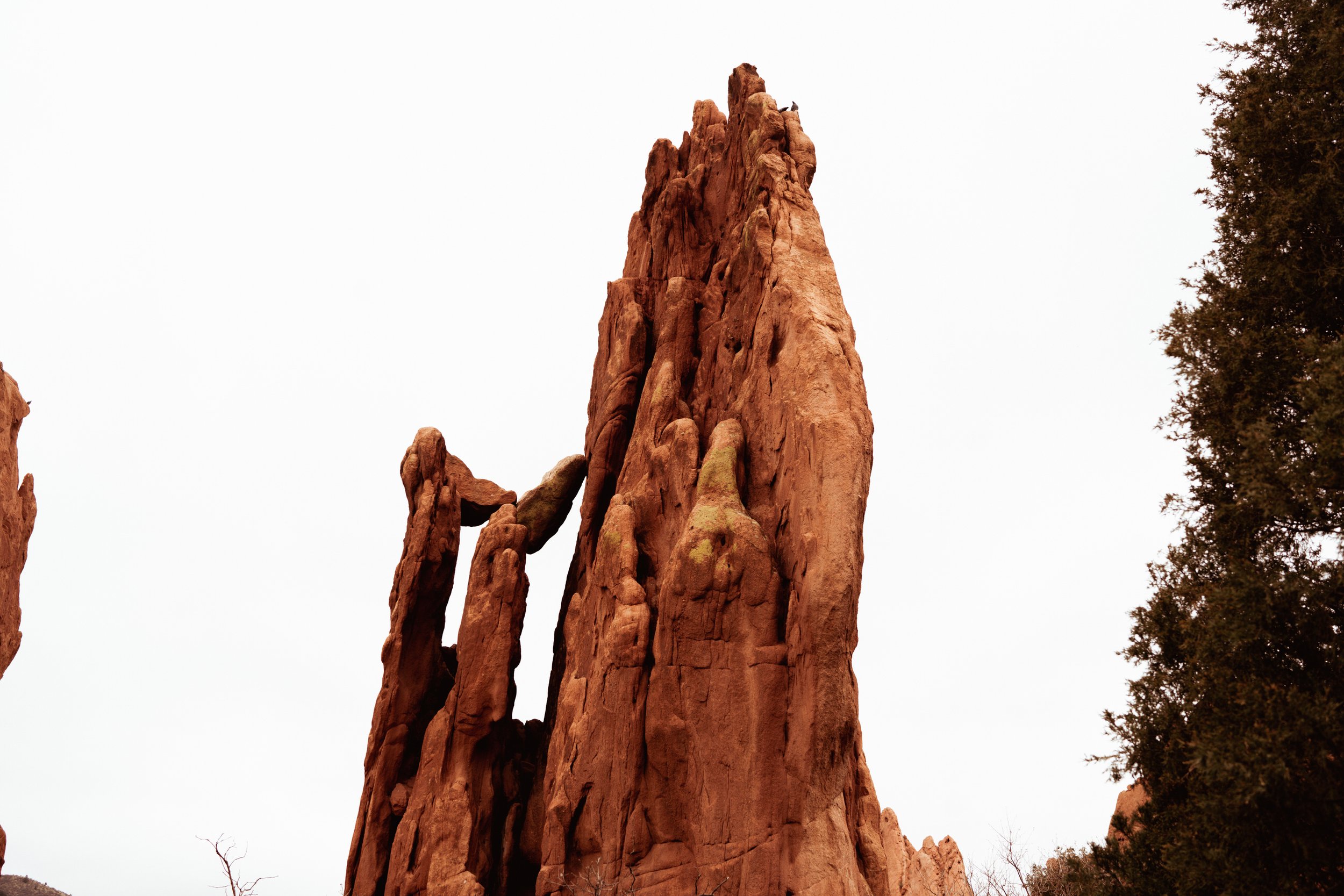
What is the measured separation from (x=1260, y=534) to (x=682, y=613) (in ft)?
39.9

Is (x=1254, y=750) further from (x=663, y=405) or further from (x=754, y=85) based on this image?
(x=754, y=85)

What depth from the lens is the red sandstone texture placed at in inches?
879

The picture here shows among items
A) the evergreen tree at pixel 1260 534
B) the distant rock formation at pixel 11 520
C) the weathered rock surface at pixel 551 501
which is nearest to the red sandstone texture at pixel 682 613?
the weathered rock surface at pixel 551 501

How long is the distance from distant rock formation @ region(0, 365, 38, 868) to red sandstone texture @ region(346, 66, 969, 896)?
12848 mm

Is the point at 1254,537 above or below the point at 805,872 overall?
above

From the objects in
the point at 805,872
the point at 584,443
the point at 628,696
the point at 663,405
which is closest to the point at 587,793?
the point at 628,696

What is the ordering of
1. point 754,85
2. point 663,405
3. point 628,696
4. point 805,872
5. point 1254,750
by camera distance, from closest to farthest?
point 1254,750, point 805,872, point 628,696, point 663,405, point 754,85

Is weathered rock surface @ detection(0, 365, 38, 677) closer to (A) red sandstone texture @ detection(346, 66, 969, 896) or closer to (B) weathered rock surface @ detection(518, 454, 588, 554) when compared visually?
(A) red sandstone texture @ detection(346, 66, 969, 896)

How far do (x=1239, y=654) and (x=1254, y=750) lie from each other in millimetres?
1942

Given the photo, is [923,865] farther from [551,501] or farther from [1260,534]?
[1260,534]

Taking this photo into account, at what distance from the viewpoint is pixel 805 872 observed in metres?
21.1

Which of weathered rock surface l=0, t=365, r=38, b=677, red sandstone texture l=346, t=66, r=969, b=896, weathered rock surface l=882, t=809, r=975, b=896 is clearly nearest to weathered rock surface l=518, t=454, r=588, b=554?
red sandstone texture l=346, t=66, r=969, b=896

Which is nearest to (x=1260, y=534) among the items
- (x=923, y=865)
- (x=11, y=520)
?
(x=923, y=865)

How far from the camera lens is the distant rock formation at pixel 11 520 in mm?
33062
